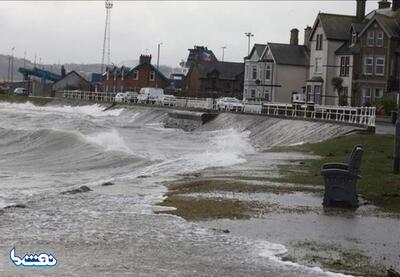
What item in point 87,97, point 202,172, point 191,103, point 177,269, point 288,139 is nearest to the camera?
point 177,269

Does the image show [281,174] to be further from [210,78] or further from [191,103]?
[210,78]

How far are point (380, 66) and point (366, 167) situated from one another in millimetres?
48990

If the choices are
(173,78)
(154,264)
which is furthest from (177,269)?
(173,78)

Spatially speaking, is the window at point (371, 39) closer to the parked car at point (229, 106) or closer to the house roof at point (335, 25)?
the house roof at point (335, 25)

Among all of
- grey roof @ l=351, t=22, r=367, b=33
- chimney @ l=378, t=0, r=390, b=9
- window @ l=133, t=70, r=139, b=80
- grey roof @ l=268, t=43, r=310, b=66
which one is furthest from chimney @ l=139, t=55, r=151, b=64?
grey roof @ l=351, t=22, r=367, b=33

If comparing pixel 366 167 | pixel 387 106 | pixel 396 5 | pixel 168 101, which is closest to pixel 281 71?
pixel 168 101

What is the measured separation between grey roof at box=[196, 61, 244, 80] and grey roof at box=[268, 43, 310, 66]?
26.9 meters

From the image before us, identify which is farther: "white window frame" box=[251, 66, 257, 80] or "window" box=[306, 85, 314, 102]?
"white window frame" box=[251, 66, 257, 80]

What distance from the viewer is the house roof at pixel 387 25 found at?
2655 inches

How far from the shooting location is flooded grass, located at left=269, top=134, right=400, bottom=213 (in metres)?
17.1

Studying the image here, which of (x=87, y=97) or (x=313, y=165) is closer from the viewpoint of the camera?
(x=313, y=165)

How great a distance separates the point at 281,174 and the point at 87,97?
8762 centimetres

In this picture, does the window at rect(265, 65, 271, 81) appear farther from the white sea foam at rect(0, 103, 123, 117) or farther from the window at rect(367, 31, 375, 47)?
the window at rect(367, 31, 375, 47)

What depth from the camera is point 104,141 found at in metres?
40.0
